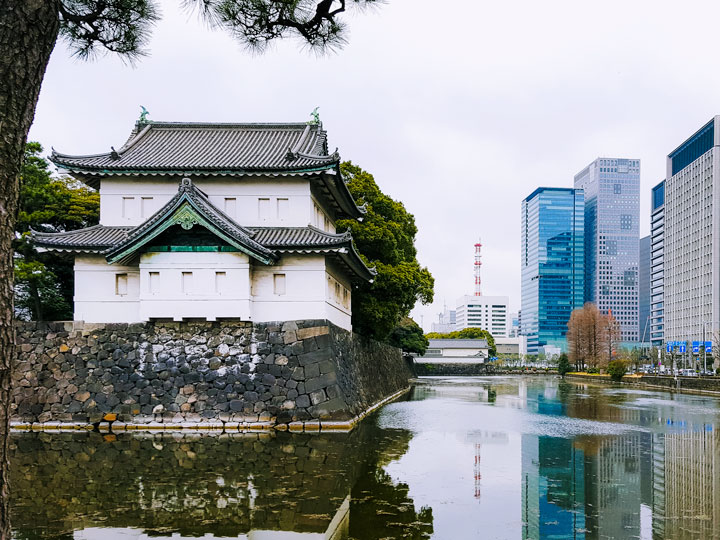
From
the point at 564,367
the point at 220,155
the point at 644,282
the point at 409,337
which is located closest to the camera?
the point at 220,155

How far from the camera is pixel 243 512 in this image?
9047 millimetres

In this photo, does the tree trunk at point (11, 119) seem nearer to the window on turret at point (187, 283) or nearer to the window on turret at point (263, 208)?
the window on turret at point (187, 283)

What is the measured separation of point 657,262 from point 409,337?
303 ft

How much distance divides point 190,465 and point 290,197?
35.1ft

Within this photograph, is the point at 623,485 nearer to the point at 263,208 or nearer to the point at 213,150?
the point at 263,208

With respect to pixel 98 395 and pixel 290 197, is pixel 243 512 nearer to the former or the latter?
pixel 98 395

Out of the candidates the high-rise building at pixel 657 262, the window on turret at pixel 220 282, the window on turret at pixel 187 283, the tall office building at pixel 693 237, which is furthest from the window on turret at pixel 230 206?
the high-rise building at pixel 657 262

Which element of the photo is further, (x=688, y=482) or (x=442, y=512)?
(x=688, y=482)

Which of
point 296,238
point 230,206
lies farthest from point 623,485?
point 230,206

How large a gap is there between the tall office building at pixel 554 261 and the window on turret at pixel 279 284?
6152 inches

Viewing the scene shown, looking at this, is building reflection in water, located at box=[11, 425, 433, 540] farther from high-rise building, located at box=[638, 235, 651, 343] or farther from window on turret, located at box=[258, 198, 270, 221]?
high-rise building, located at box=[638, 235, 651, 343]

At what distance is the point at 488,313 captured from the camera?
18288cm

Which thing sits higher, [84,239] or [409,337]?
[84,239]

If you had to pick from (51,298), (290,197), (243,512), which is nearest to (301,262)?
(290,197)
